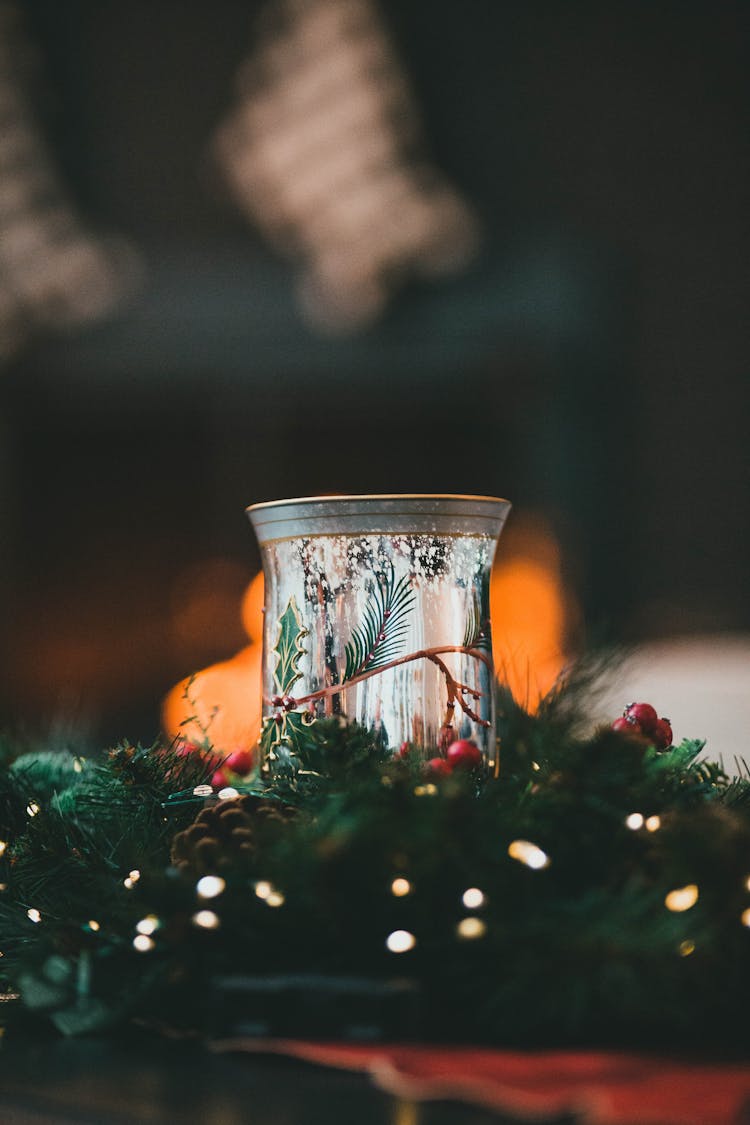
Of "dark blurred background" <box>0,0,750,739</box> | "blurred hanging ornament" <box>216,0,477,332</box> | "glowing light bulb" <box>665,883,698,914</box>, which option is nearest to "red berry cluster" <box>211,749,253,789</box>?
"glowing light bulb" <box>665,883,698,914</box>

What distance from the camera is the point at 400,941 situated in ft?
1.09

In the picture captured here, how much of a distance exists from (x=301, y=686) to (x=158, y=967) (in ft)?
0.48

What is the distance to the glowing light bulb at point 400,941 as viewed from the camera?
33cm

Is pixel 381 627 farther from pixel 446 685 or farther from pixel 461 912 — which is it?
pixel 461 912

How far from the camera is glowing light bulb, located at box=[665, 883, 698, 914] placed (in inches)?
12.7

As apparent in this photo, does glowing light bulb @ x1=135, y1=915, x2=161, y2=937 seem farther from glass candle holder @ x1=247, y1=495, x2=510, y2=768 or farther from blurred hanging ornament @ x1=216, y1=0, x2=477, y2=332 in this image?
blurred hanging ornament @ x1=216, y1=0, x2=477, y2=332

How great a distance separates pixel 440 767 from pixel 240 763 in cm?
11

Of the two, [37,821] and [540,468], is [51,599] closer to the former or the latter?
[540,468]

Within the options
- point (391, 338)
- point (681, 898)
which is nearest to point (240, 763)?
point (681, 898)

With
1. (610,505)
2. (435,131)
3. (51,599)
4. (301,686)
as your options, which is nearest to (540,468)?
(610,505)

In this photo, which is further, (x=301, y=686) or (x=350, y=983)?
(x=301, y=686)

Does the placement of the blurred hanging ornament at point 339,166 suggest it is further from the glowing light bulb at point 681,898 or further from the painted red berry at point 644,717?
the glowing light bulb at point 681,898

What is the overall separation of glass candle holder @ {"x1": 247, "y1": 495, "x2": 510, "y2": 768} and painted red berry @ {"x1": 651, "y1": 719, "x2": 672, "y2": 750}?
7 cm

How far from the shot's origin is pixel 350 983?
0.32 m
